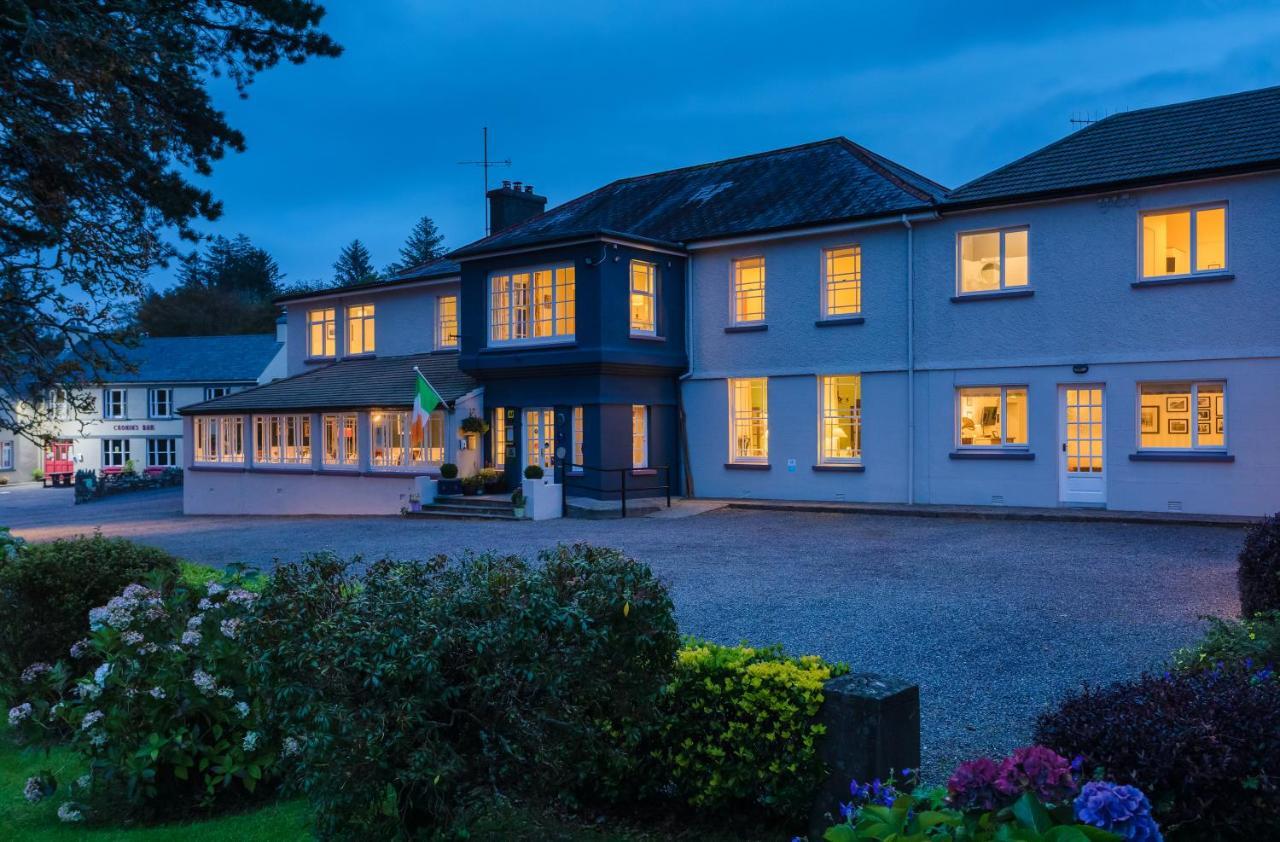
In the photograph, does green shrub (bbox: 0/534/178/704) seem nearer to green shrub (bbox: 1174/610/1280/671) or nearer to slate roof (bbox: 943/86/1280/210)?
green shrub (bbox: 1174/610/1280/671)

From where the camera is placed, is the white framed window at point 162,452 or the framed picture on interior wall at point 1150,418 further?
the white framed window at point 162,452

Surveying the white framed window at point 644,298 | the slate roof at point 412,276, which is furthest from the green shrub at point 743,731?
the slate roof at point 412,276

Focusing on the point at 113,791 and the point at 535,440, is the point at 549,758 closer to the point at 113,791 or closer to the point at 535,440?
the point at 113,791

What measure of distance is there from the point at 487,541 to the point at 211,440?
56.8 ft

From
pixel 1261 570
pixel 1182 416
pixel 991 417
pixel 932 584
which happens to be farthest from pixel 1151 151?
pixel 1261 570

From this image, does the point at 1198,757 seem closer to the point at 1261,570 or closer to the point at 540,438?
the point at 1261,570

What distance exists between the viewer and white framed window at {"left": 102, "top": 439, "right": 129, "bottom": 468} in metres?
54.5

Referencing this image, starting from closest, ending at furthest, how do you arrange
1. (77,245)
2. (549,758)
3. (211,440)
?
(549,758), (77,245), (211,440)

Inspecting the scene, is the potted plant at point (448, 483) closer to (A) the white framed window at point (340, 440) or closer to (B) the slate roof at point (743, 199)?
(A) the white framed window at point (340, 440)

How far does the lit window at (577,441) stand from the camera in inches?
902

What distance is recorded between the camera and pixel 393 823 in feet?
13.7

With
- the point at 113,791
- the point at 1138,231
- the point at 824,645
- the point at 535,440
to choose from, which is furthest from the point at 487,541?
the point at 1138,231

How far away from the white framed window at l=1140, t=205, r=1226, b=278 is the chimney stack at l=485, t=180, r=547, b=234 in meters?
18.0

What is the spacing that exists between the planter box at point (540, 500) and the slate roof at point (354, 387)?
4.12 meters
